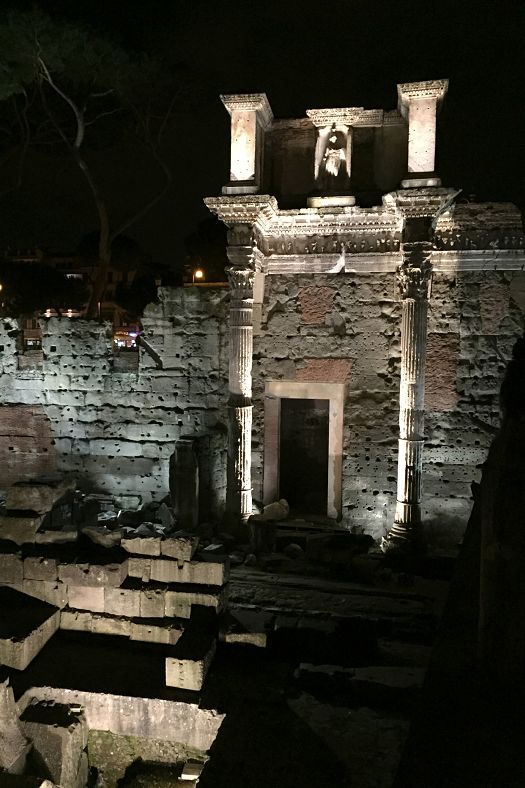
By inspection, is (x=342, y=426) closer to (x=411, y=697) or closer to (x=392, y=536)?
(x=392, y=536)

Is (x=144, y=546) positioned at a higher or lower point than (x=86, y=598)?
higher

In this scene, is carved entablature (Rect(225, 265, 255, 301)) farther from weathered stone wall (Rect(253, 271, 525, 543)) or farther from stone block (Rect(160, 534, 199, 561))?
stone block (Rect(160, 534, 199, 561))

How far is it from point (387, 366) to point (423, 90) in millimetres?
4928

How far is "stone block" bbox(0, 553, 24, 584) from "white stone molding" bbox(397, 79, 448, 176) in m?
8.66

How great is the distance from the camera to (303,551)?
406 inches

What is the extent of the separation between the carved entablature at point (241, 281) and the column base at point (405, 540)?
5.08 metres

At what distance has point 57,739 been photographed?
5551 millimetres

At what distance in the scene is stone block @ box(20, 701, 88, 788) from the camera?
5.54m

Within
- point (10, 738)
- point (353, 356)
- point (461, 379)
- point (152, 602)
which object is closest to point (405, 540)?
point (461, 379)

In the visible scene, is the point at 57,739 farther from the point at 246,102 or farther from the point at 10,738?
the point at 246,102

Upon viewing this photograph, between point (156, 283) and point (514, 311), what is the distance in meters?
21.1

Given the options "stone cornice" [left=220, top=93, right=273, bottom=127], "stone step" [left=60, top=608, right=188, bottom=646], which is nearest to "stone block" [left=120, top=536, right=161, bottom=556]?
"stone step" [left=60, top=608, right=188, bottom=646]

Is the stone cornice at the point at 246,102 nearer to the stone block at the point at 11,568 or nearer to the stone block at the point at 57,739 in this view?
the stone block at the point at 11,568

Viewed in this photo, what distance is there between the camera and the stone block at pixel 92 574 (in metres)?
7.07
